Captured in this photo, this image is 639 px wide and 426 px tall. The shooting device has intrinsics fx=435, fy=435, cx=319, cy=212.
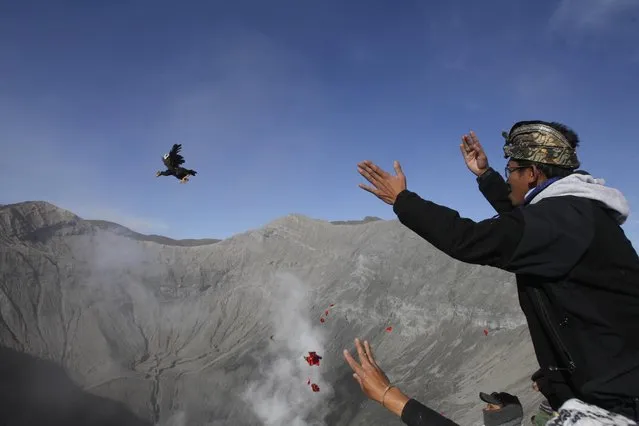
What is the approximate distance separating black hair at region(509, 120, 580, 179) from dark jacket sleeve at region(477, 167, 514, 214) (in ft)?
2.76

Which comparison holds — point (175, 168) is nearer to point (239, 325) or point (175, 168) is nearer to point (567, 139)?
point (567, 139)

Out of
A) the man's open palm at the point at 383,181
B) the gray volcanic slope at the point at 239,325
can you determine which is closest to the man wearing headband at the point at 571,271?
the man's open palm at the point at 383,181

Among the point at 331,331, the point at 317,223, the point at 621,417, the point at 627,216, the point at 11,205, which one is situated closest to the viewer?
the point at 621,417

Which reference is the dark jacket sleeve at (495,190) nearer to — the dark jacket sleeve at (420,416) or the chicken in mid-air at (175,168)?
the dark jacket sleeve at (420,416)

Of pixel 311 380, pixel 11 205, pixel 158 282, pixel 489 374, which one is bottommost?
pixel 311 380

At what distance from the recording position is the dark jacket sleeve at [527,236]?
2180 millimetres

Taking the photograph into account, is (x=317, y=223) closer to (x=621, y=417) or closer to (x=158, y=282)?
(x=158, y=282)

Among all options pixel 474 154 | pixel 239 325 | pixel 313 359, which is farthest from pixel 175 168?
pixel 239 325

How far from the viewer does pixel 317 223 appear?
8569cm

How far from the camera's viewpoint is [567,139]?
113 inches

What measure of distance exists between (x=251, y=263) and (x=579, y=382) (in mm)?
80981

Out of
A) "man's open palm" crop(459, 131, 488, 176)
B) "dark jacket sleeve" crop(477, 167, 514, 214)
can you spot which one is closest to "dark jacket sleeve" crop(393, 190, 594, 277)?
"dark jacket sleeve" crop(477, 167, 514, 214)

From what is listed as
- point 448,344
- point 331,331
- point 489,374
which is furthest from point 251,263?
point 489,374

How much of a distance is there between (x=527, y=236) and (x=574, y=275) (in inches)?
12.8
